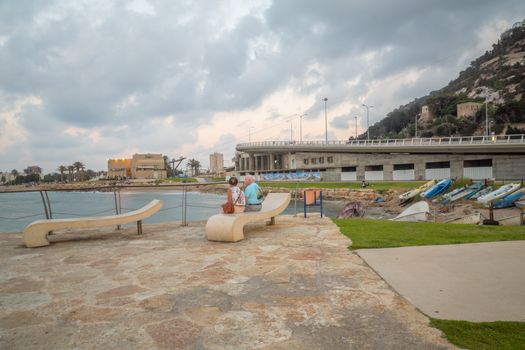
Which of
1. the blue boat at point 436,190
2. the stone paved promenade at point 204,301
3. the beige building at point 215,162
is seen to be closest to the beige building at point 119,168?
the beige building at point 215,162

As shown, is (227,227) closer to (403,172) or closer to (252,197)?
(252,197)

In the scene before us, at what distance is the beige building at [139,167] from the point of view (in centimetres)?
13200

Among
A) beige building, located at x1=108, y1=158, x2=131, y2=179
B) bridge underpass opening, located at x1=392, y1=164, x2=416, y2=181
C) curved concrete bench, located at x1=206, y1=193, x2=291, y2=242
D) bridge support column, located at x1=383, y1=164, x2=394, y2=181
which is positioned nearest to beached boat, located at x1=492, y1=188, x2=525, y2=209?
curved concrete bench, located at x1=206, y1=193, x2=291, y2=242

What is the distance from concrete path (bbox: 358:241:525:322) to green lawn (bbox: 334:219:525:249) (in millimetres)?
378

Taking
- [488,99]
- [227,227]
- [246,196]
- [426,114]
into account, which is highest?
[488,99]

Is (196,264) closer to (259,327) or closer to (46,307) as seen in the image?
(46,307)

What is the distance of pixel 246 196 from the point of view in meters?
7.07

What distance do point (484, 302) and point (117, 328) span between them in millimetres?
3110

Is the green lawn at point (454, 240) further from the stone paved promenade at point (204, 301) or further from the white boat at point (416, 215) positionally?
the white boat at point (416, 215)

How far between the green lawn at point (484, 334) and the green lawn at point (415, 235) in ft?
9.22

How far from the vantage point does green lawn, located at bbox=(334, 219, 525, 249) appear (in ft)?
18.0

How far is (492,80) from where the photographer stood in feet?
383

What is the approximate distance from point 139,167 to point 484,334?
14145 cm

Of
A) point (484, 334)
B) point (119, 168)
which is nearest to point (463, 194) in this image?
point (484, 334)
